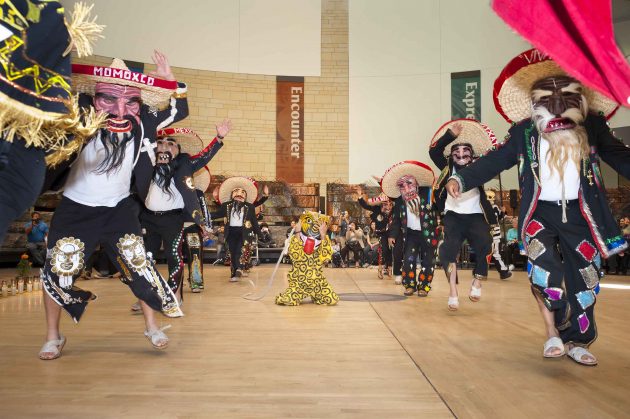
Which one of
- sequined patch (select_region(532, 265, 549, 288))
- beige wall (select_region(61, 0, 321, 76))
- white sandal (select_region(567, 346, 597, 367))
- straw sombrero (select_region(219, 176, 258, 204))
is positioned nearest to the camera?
white sandal (select_region(567, 346, 597, 367))

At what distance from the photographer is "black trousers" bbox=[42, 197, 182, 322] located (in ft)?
10.9

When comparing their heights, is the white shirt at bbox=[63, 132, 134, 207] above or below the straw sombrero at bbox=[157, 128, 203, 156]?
below

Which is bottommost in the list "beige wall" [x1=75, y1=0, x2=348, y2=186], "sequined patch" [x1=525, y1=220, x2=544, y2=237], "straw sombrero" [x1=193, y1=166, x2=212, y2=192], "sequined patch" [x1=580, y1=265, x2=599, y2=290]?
"sequined patch" [x1=580, y1=265, x2=599, y2=290]

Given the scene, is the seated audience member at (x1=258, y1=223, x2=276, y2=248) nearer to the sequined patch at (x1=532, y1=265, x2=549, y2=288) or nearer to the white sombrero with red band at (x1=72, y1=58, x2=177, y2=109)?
the white sombrero with red band at (x1=72, y1=58, x2=177, y2=109)

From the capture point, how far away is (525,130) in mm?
3494

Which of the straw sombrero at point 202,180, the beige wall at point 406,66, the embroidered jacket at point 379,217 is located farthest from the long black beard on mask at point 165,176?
the beige wall at point 406,66

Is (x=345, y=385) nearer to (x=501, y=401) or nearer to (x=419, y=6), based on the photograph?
(x=501, y=401)

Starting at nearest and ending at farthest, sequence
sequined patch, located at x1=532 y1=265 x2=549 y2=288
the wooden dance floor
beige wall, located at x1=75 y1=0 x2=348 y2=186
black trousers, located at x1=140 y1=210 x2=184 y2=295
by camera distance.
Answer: the wooden dance floor
sequined patch, located at x1=532 y1=265 x2=549 y2=288
black trousers, located at x1=140 y1=210 x2=184 y2=295
beige wall, located at x1=75 y1=0 x2=348 y2=186

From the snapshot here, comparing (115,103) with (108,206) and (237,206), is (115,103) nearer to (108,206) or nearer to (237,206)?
(108,206)

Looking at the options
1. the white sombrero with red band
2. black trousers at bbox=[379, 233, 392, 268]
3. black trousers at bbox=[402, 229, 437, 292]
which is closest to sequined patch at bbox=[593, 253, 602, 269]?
the white sombrero with red band

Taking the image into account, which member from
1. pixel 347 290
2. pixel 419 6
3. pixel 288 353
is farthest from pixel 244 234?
pixel 419 6

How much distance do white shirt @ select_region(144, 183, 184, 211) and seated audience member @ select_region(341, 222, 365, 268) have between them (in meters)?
9.46

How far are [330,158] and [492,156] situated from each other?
14.6 m

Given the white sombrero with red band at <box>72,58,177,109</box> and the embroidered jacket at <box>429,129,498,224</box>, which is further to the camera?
the embroidered jacket at <box>429,129,498,224</box>
